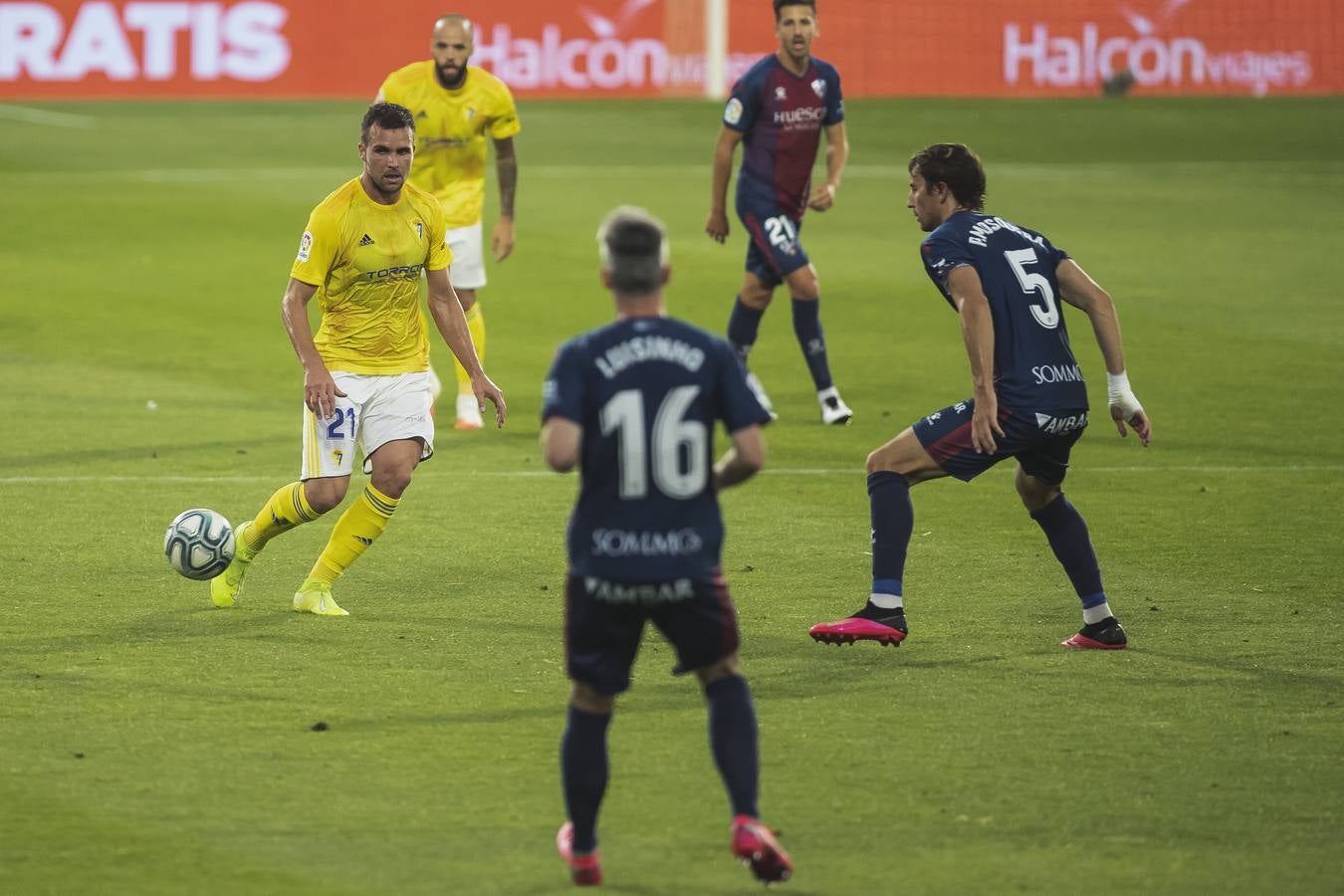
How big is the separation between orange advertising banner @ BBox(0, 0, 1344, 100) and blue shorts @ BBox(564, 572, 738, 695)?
30002 mm

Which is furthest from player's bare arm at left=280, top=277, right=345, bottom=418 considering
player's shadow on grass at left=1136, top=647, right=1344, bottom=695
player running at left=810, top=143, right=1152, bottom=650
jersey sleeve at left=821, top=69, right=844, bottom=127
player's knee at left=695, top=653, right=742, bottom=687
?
jersey sleeve at left=821, top=69, right=844, bottom=127

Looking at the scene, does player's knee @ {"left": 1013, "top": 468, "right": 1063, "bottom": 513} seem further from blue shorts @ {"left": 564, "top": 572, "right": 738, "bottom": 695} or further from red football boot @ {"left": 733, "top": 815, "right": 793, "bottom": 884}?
red football boot @ {"left": 733, "top": 815, "right": 793, "bottom": 884}

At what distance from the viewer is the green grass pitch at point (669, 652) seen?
5.70 meters

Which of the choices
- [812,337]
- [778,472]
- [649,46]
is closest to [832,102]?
[812,337]

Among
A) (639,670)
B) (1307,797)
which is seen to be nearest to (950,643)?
(639,670)

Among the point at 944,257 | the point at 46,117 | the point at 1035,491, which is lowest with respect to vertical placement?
the point at 1035,491

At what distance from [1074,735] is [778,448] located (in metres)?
5.90

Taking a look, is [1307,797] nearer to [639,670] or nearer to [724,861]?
[724,861]

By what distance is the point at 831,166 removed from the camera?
530 inches

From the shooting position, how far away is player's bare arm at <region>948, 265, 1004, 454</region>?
24.3 feet

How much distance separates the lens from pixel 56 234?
71.9 feet

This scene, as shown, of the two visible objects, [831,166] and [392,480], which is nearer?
[392,480]

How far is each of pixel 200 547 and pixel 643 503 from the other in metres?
3.64

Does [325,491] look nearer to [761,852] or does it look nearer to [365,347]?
[365,347]
